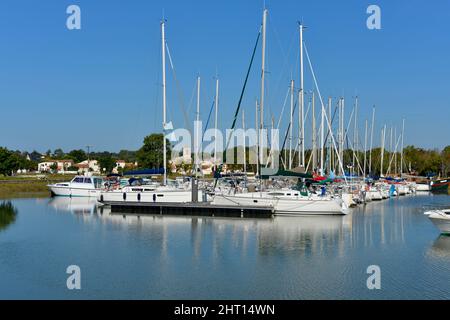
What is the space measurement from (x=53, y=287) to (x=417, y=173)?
115m

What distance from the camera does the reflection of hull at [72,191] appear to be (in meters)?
73.4

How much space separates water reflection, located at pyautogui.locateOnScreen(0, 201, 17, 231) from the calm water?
0.75 meters

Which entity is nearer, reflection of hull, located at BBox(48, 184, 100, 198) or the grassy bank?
reflection of hull, located at BBox(48, 184, 100, 198)

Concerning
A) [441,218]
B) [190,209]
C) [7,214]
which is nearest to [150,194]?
[190,209]

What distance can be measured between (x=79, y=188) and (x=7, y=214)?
22.5 metres

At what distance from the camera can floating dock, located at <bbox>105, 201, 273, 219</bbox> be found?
46656 mm

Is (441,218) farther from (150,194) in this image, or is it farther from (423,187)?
(423,187)

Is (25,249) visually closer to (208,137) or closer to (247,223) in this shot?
(247,223)

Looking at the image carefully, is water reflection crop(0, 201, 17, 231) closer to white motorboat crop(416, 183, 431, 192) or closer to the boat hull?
the boat hull

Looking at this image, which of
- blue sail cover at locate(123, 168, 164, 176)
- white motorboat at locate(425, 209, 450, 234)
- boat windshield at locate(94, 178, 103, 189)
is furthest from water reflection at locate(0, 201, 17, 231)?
white motorboat at locate(425, 209, 450, 234)

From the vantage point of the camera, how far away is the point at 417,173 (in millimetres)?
125625

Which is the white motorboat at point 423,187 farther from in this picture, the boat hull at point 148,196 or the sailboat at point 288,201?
the boat hull at point 148,196

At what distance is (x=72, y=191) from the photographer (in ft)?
243
